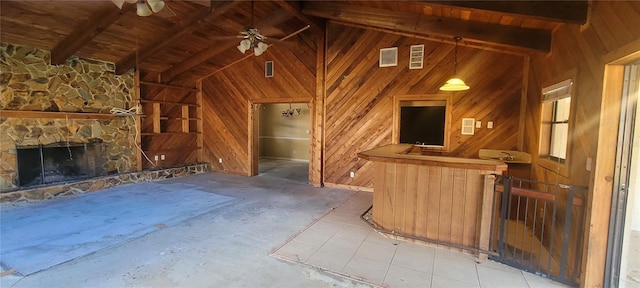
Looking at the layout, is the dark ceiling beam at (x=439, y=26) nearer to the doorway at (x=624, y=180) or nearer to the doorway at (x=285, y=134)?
the doorway at (x=624, y=180)

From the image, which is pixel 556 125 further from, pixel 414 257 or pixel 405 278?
pixel 405 278

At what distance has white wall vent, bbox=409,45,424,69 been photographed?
17.0ft

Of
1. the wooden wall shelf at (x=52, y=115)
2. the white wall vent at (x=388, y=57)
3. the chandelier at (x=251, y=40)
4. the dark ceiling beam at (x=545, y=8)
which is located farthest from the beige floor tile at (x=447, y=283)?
the wooden wall shelf at (x=52, y=115)

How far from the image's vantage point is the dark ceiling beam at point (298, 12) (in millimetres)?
4708

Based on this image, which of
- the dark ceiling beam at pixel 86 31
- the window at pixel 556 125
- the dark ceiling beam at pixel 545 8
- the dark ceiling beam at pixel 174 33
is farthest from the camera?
the dark ceiling beam at pixel 174 33

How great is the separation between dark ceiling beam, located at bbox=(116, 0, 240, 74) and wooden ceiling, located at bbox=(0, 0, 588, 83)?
1 centimetres

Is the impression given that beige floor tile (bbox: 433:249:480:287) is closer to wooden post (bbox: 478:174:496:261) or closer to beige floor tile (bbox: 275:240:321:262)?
wooden post (bbox: 478:174:496:261)

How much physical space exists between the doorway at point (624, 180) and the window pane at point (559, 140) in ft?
2.76

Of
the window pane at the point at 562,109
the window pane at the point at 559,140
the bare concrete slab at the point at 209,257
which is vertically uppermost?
the window pane at the point at 562,109

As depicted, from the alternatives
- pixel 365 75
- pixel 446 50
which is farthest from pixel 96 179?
pixel 446 50

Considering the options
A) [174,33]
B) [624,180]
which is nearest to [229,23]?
[174,33]

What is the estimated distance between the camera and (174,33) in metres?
5.27

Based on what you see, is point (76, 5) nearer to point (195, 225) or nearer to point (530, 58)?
point (195, 225)

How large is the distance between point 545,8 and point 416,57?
260 cm
